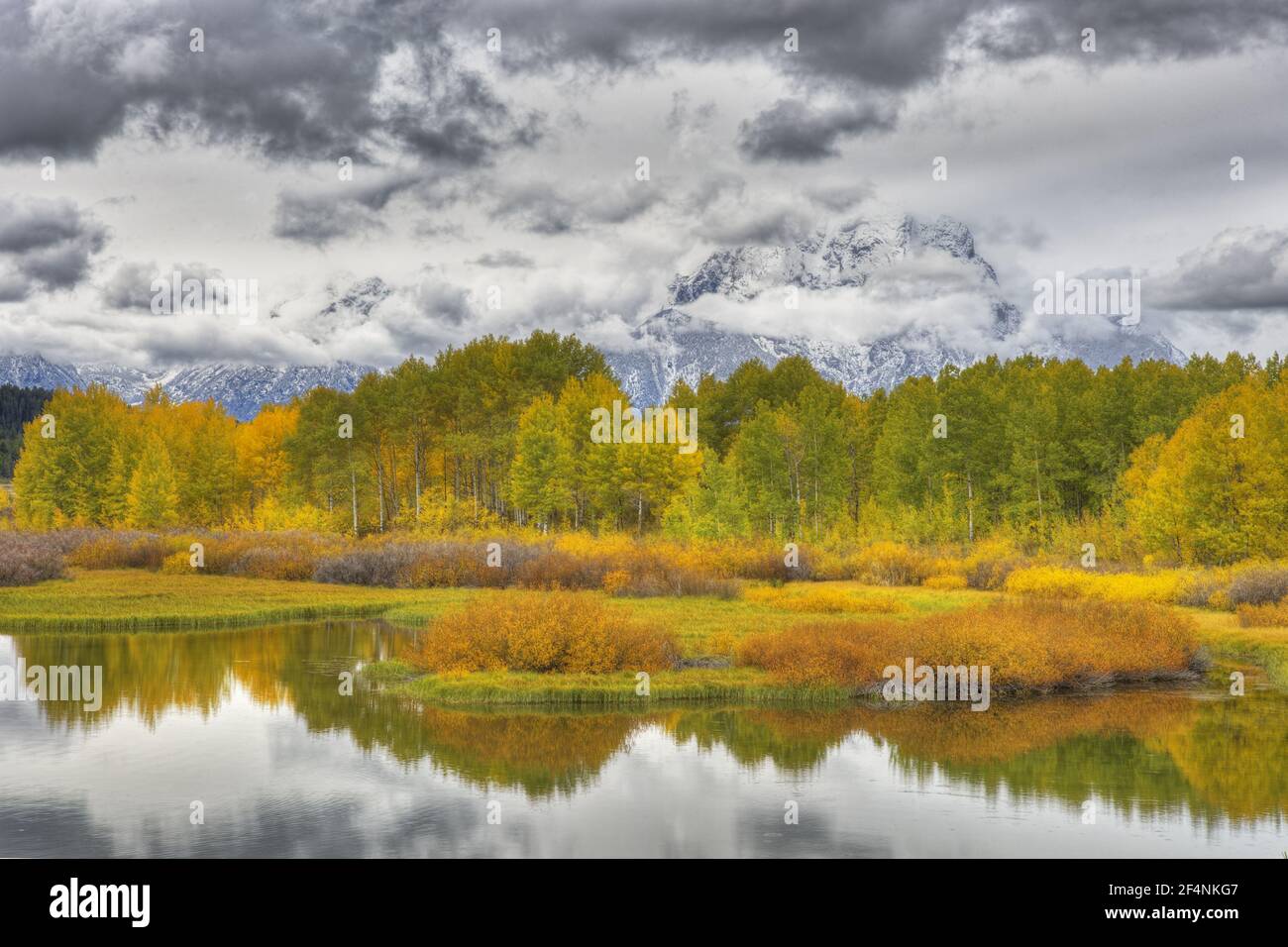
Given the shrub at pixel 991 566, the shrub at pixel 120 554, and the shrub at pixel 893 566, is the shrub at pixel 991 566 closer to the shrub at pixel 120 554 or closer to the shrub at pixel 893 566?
the shrub at pixel 893 566

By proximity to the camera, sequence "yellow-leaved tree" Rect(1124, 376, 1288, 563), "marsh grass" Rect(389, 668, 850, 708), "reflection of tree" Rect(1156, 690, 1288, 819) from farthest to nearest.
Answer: "yellow-leaved tree" Rect(1124, 376, 1288, 563) < "marsh grass" Rect(389, 668, 850, 708) < "reflection of tree" Rect(1156, 690, 1288, 819)

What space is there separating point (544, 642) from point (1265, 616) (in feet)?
79.9

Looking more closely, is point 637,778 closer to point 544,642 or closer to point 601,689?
point 601,689

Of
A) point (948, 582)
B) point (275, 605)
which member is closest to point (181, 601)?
point (275, 605)

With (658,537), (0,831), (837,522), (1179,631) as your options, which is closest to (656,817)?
(0,831)

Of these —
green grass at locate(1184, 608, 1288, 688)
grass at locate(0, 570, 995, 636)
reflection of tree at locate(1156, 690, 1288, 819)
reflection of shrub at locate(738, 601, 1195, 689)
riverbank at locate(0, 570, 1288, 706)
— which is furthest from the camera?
grass at locate(0, 570, 995, 636)

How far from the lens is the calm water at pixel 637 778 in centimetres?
1705

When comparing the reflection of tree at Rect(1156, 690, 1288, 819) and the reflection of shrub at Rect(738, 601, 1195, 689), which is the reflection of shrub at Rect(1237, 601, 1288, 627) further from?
the reflection of tree at Rect(1156, 690, 1288, 819)

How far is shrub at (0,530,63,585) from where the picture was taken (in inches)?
Answer: 2085

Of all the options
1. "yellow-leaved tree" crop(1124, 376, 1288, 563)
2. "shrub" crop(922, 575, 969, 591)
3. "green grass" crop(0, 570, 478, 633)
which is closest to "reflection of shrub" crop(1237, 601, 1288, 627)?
"yellow-leaved tree" crop(1124, 376, 1288, 563)

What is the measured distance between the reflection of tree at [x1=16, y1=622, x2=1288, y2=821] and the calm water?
8 centimetres

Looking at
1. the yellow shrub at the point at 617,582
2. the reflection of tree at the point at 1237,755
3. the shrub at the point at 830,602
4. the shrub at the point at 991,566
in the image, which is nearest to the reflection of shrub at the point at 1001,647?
the reflection of tree at the point at 1237,755

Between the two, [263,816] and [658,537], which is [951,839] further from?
[658,537]

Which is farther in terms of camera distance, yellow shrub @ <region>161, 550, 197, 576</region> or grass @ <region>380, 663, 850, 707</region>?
yellow shrub @ <region>161, 550, 197, 576</region>
